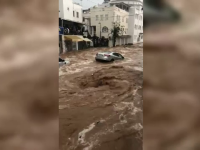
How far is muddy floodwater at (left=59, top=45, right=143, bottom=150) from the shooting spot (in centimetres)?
105

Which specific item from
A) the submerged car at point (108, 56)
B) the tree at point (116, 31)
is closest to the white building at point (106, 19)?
the tree at point (116, 31)

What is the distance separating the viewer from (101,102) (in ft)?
5.26

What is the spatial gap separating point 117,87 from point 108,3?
91 centimetres

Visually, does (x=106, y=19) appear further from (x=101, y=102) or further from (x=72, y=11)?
(x=101, y=102)

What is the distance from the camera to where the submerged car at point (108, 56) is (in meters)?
1.61

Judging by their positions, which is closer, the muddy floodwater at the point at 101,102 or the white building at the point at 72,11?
the muddy floodwater at the point at 101,102

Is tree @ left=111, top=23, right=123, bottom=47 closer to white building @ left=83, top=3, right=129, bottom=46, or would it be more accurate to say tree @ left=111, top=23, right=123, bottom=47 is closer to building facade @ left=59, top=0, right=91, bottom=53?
white building @ left=83, top=3, right=129, bottom=46

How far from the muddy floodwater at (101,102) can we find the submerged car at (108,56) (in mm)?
53

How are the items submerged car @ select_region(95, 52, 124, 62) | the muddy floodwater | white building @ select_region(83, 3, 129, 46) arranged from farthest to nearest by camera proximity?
submerged car @ select_region(95, 52, 124, 62) → white building @ select_region(83, 3, 129, 46) → the muddy floodwater

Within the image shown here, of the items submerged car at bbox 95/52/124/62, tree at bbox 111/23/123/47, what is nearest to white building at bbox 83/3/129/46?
tree at bbox 111/23/123/47

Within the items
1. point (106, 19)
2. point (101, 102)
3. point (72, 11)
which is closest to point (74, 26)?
point (72, 11)

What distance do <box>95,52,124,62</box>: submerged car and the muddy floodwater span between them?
0.05 m

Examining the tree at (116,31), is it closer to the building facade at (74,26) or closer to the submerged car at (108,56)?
the submerged car at (108,56)

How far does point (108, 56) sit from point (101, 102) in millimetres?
493
